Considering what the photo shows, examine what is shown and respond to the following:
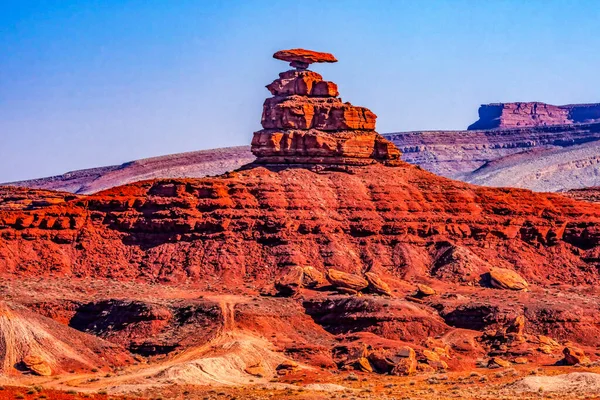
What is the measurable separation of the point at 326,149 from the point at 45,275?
820 inches

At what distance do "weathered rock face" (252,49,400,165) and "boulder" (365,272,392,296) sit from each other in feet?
49.8

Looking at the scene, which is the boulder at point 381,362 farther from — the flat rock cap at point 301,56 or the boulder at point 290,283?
the flat rock cap at point 301,56

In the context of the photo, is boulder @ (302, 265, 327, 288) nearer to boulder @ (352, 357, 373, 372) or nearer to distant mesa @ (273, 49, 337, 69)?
boulder @ (352, 357, 373, 372)

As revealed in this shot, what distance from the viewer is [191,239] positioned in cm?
9856

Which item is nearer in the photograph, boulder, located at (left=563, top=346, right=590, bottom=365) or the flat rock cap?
boulder, located at (left=563, top=346, right=590, bottom=365)

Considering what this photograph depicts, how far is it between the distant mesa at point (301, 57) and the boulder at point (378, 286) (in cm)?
2111

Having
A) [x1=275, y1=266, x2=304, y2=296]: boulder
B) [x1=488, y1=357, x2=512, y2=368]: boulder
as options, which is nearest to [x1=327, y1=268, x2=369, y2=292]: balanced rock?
[x1=275, y1=266, x2=304, y2=296]: boulder

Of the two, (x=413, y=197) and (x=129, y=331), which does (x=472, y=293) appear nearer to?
(x=413, y=197)

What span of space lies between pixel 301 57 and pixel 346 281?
71.5 ft

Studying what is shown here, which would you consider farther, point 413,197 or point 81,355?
point 413,197

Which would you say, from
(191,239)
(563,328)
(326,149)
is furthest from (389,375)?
(326,149)

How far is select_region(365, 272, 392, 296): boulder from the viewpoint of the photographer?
301 feet

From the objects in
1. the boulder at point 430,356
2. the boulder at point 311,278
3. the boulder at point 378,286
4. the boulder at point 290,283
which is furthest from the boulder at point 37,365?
the boulder at point 378,286

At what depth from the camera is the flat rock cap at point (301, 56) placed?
10869cm
